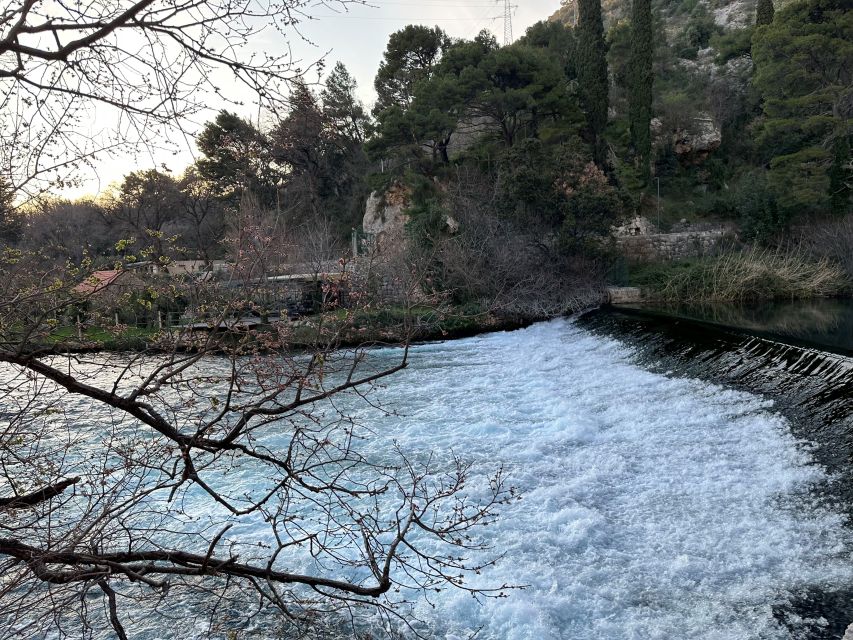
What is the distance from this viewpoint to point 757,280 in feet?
48.1

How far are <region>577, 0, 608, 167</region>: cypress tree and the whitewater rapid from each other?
1607cm

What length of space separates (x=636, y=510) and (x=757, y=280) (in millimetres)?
12357

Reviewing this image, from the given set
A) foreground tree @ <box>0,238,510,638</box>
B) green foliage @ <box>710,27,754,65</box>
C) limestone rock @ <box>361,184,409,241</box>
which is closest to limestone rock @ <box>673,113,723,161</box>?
green foliage @ <box>710,27,754,65</box>

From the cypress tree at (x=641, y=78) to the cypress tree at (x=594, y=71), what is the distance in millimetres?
1020

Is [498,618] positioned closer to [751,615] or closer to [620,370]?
[751,615]

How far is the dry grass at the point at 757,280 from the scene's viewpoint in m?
14.5

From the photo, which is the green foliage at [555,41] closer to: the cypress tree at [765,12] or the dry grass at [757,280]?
the cypress tree at [765,12]

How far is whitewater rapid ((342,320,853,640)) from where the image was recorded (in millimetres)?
3395

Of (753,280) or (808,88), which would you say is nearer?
(753,280)

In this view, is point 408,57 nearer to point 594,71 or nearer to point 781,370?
point 594,71

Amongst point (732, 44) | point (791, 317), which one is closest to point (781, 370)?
point (791, 317)

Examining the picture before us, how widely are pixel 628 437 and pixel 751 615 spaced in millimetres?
2823

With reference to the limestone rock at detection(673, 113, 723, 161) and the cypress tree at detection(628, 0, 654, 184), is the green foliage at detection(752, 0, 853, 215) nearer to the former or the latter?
the cypress tree at detection(628, 0, 654, 184)

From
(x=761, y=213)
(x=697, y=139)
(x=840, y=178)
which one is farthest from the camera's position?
(x=697, y=139)
